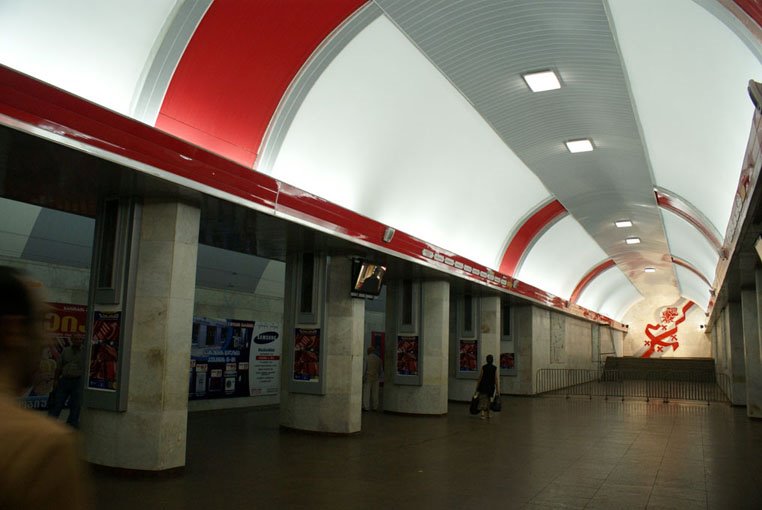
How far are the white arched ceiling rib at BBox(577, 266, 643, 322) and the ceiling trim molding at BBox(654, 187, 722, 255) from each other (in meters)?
14.6

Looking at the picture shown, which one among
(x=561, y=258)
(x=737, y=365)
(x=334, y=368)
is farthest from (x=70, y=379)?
(x=561, y=258)

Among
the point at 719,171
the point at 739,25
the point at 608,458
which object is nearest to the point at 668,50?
the point at 739,25

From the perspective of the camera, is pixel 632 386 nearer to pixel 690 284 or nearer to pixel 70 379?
pixel 690 284

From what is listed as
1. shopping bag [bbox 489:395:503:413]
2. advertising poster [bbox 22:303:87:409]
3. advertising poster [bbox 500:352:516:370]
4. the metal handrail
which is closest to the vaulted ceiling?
shopping bag [bbox 489:395:503:413]

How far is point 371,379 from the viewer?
1609 cm

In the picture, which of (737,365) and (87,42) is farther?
(737,365)

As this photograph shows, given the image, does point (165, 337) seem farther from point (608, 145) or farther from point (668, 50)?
point (608, 145)

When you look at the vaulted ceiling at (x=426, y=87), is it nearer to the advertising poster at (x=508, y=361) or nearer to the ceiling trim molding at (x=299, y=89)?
the ceiling trim molding at (x=299, y=89)

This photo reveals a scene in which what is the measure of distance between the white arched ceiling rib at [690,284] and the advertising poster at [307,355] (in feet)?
76.4

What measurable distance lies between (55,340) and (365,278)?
5416mm

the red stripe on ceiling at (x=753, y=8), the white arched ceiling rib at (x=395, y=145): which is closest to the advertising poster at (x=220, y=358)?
the white arched ceiling rib at (x=395, y=145)

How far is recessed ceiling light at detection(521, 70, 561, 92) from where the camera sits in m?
9.48

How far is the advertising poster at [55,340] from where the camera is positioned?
33.8 feet

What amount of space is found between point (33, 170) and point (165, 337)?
7.78 feet
